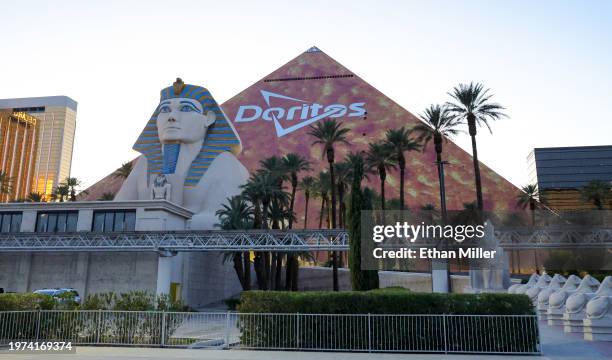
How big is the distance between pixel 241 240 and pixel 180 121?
1833cm

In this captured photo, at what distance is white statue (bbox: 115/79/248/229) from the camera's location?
45.2m

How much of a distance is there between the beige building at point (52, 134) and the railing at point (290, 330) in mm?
174896

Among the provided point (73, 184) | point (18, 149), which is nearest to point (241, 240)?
point (73, 184)

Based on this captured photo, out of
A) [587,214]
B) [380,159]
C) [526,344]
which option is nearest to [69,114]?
[380,159]

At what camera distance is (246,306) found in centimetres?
1525

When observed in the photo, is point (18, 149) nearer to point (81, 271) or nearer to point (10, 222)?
point (10, 222)

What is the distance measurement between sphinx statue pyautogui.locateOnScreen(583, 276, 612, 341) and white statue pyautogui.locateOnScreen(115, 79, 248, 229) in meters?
32.5

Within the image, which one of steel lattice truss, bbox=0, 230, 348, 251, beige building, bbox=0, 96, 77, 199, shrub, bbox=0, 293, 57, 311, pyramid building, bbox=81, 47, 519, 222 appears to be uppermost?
beige building, bbox=0, 96, 77, 199

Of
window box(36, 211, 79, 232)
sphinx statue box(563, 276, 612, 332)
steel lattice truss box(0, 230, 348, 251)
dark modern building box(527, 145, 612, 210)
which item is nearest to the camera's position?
sphinx statue box(563, 276, 612, 332)

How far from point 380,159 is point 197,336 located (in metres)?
32.8

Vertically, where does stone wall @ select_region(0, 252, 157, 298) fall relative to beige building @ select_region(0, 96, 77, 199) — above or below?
below

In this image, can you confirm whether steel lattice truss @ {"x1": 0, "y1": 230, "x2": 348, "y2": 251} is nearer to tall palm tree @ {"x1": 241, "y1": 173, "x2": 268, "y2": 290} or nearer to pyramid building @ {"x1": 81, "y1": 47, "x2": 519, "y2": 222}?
tall palm tree @ {"x1": 241, "y1": 173, "x2": 268, "y2": 290}

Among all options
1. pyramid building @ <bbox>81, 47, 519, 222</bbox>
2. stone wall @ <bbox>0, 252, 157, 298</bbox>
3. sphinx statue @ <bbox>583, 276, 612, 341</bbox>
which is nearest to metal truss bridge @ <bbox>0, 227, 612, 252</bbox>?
stone wall @ <bbox>0, 252, 157, 298</bbox>

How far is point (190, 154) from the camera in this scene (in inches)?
1842
